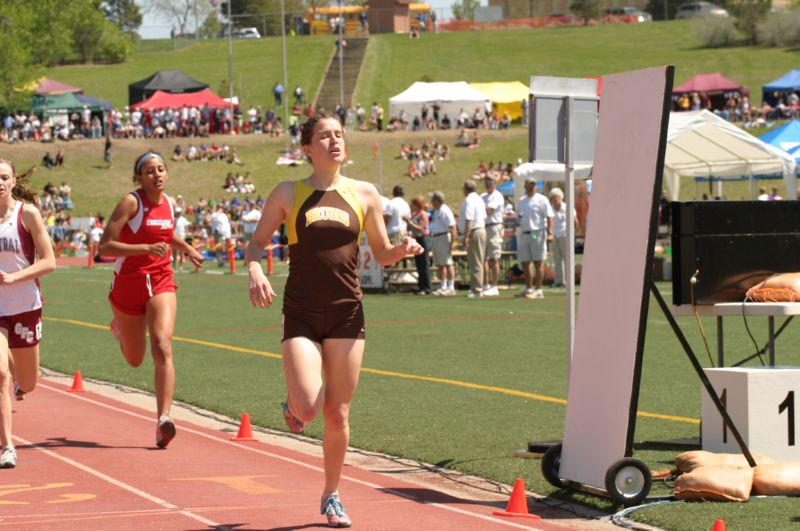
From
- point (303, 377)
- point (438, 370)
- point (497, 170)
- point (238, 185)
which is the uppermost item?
point (303, 377)

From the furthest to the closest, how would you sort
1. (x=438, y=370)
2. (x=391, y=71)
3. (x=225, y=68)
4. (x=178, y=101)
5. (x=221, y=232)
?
(x=225, y=68), (x=391, y=71), (x=178, y=101), (x=221, y=232), (x=438, y=370)

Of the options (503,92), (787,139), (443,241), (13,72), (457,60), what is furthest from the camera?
(457,60)

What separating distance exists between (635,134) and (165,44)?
4418 inches

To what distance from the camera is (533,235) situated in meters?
24.4

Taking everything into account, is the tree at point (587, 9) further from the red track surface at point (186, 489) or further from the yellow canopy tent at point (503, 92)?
the red track surface at point (186, 489)

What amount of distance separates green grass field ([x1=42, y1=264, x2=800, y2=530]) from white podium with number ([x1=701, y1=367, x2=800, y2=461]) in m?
0.64

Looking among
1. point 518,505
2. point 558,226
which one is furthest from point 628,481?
point 558,226

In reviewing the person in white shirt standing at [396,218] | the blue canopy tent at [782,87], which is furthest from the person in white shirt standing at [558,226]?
the blue canopy tent at [782,87]

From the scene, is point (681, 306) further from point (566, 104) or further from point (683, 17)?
point (683, 17)

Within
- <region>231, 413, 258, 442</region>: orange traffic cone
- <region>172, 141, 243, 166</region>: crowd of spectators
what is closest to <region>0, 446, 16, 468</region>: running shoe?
<region>231, 413, 258, 442</region>: orange traffic cone

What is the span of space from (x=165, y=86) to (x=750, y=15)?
4966 centimetres

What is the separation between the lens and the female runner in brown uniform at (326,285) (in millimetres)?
7086

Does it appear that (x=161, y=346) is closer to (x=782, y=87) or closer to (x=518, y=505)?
(x=518, y=505)

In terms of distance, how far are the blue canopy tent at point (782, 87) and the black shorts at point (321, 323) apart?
6239 centimetres
